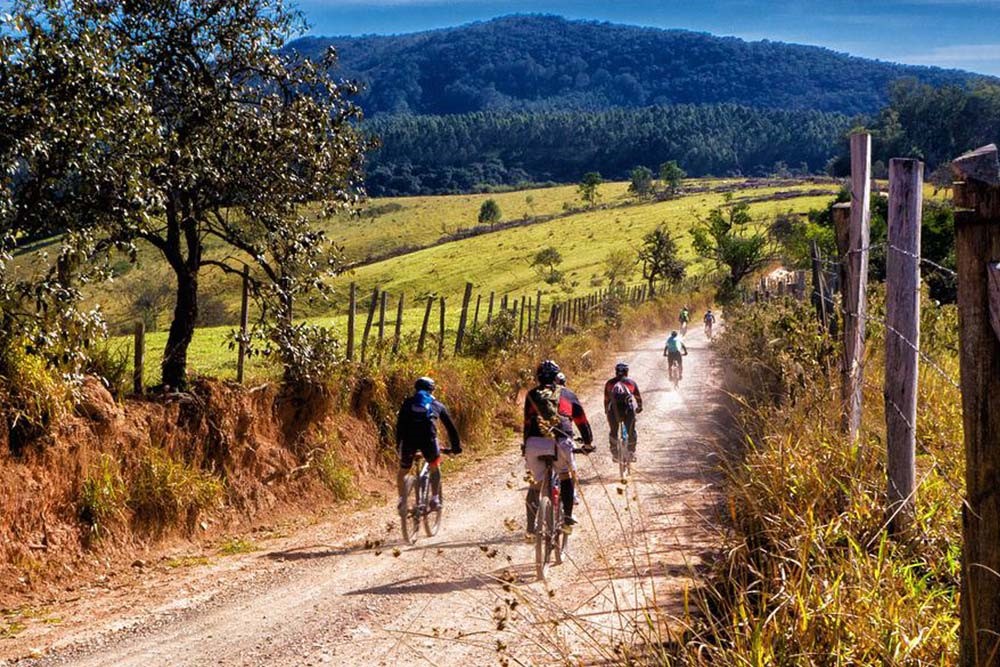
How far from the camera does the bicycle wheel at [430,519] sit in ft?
37.7

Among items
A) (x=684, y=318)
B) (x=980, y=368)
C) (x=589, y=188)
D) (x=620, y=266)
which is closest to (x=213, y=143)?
(x=980, y=368)

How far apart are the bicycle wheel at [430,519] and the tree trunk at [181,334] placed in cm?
382

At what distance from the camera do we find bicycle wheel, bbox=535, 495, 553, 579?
9352 mm

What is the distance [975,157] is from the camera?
329cm

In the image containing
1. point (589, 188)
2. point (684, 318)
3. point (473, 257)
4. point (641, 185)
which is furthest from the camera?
point (641, 185)

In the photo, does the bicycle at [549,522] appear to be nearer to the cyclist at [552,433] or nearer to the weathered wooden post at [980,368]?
the cyclist at [552,433]

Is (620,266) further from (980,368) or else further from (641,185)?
(641,185)

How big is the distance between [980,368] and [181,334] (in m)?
11.4

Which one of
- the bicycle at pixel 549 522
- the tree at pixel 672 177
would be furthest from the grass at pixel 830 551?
the tree at pixel 672 177

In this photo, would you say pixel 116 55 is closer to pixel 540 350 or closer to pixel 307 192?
pixel 307 192

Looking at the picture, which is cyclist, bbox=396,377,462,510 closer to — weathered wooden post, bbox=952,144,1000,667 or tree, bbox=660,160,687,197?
weathered wooden post, bbox=952,144,1000,667

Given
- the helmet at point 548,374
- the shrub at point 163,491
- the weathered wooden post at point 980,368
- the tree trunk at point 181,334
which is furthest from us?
the tree trunk at point 181,334

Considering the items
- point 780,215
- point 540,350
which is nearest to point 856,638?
point 540,350

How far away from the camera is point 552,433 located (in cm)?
957
